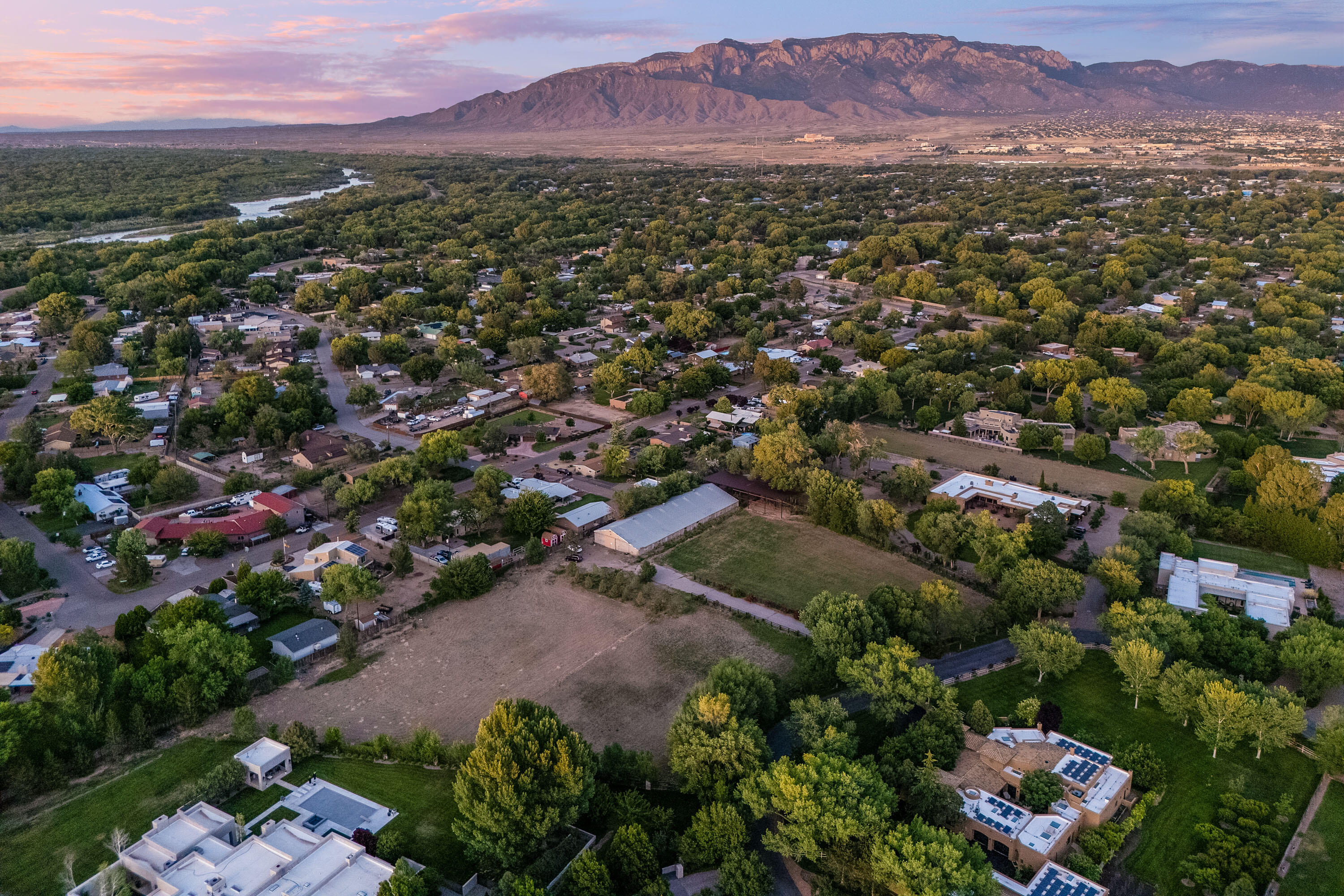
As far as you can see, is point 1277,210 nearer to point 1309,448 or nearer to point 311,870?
point 1309,448

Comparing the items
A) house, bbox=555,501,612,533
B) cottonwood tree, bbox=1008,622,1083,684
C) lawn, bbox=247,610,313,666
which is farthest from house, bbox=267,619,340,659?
cottonwood tree, bbox=1008,622,1083,684

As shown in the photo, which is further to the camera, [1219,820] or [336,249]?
[336,249]

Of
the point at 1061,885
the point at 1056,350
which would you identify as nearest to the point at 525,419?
the point at 1061,885

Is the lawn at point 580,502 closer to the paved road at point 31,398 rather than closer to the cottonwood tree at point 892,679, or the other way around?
the cottonwood tree at point 892,679

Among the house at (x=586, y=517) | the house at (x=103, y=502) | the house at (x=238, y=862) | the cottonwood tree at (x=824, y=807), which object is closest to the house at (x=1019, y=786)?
the cottonwood tree at (x=824, y=807)

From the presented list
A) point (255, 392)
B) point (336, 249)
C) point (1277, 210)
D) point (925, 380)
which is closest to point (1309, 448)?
point (925, 380)

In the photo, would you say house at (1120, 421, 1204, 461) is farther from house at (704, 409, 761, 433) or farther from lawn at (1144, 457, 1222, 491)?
house at (704, 409, 761, 433)
